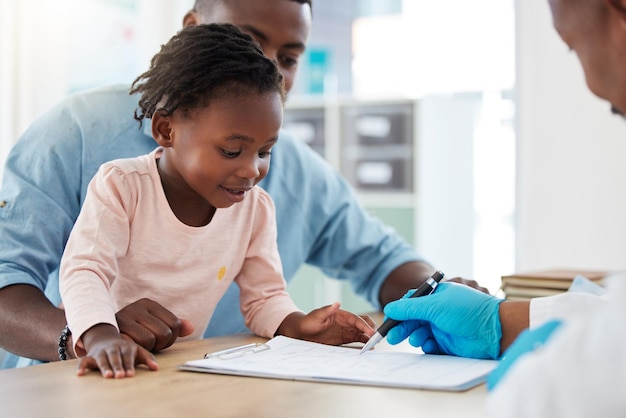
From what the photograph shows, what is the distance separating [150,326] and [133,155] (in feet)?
1.91

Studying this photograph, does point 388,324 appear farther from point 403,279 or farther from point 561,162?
point 561,162

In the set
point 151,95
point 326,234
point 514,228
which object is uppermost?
point 151,95

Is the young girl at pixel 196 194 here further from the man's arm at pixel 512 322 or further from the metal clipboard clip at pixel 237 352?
the man's arm at pixel 512 322

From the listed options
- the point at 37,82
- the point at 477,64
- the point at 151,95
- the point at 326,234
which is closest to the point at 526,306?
the point at 151,95

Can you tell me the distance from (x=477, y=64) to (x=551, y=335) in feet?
12.0

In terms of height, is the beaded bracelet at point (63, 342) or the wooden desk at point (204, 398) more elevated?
A: the wooden desk at point (204, 398)

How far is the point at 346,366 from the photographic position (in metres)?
0.86

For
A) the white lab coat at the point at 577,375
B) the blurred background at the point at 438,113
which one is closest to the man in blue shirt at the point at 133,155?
the white lab coat at the point at 577,375

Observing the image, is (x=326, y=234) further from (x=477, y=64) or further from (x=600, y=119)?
(x=477, y=64)

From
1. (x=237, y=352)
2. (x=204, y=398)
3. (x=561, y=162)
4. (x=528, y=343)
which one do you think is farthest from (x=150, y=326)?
(x=561, y=162)

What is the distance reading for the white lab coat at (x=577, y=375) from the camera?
0.51 meters

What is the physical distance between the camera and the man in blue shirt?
111cm

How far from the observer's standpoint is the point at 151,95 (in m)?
1.15

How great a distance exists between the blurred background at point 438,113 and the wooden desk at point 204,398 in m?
1.91
